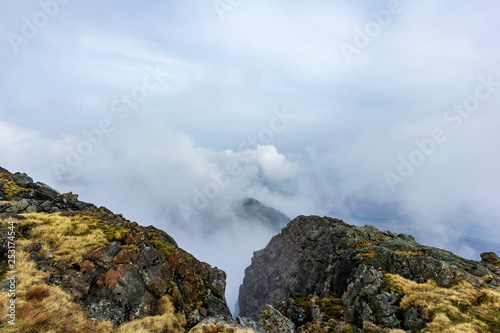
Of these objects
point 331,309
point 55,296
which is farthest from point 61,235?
point 331,309

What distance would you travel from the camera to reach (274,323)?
23156 mm

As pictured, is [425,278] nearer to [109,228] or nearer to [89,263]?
[89,263]

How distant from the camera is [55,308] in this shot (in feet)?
46.8

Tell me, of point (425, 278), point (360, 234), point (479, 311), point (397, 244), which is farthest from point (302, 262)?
point (479, 311)

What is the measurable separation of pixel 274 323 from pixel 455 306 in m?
18.3

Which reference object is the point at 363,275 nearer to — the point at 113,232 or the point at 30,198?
the point at 113,232

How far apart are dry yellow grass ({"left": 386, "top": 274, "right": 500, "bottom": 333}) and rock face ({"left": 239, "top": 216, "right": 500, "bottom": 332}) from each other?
1099 mm

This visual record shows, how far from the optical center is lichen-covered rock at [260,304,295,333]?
22.8 m


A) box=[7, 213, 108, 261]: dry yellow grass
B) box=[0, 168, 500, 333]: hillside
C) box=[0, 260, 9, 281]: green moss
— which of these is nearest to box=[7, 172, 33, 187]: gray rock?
box=[0, 168, 500, 333]: hillside

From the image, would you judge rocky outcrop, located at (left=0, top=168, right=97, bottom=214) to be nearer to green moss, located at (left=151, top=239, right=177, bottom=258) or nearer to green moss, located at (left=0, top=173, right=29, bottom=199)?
green moss, located at (left=0, top=173, right=29, bottom=199)

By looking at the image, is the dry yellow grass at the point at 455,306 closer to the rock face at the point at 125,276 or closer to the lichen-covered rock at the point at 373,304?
the lichen-covered rock at the point at 373,304

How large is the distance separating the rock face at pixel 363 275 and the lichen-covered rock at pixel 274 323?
205 centimetres

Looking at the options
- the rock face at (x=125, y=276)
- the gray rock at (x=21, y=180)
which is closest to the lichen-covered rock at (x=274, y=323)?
the rock face at (x=125, y=276)

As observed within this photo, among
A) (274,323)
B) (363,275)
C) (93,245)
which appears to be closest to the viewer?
(93,245)
